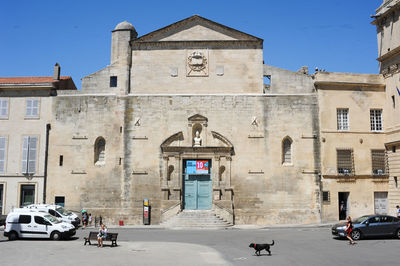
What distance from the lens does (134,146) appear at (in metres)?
27.7

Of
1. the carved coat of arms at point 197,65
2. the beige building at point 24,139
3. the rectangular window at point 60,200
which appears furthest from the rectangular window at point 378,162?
the beige building at point 24,139

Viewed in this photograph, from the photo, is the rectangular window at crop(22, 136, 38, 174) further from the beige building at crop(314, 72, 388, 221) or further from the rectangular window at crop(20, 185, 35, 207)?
the beige building at crop(314, 72, 388, 221)

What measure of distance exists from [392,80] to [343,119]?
4.00m

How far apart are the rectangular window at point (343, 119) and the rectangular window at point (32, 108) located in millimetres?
20470

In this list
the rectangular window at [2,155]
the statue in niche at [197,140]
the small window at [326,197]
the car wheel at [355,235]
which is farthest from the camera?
the rectangular window at [2,155]

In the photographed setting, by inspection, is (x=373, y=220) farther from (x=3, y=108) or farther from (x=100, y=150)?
(x=3, y=108)

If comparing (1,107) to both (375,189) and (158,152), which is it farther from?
(375,189)

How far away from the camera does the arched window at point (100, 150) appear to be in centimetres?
2811

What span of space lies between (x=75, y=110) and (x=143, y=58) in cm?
587

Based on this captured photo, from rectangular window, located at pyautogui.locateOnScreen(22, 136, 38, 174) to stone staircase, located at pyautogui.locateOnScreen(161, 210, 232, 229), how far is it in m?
9.79

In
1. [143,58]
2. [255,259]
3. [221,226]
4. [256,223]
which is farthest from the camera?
[143,58]

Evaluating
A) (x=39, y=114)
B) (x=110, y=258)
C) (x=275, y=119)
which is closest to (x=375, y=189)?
(x=275, y=119)

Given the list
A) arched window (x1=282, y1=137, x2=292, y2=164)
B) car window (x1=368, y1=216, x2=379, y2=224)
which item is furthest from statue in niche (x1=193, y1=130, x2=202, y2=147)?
car window (x1=368, y1=216, x2=379, y2=224)

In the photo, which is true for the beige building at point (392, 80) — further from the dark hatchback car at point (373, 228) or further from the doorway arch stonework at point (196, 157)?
the doorway arch stonework at point (196, 157)
